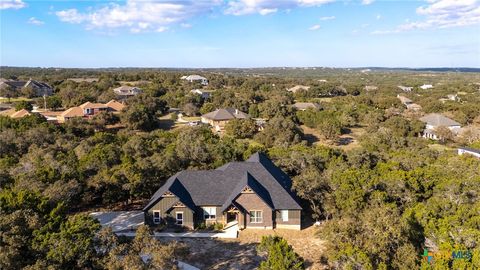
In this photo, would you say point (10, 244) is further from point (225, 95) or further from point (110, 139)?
point (225, 95)

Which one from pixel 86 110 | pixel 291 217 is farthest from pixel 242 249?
pixel 86 110

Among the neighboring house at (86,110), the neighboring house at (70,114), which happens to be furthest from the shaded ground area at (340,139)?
the neighboring house at (70,114)

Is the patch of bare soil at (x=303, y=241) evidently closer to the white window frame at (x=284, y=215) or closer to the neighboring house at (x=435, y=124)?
the white window frame at (x=284, y=215)

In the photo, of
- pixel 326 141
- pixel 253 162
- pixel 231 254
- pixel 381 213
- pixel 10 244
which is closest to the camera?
pixel 10 244

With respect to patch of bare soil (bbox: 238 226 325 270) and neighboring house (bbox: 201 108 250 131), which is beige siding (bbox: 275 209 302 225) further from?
neighboring house (bbox: 201 108 250 131)

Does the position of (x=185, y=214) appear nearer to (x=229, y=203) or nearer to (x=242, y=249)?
(x=229, y=203)

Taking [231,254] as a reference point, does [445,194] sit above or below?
above

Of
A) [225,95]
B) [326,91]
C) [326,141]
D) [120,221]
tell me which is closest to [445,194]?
[120,221]
